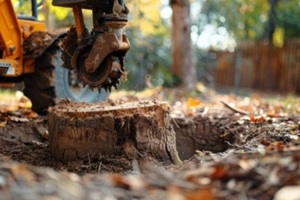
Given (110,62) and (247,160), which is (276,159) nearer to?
(247,160)

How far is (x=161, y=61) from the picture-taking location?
16.4 meters

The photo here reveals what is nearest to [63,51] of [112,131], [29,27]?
[112,131]

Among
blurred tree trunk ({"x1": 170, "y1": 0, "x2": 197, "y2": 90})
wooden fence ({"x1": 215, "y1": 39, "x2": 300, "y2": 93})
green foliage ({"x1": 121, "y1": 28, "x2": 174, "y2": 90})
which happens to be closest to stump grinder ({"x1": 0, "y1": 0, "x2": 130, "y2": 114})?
blurred tree trunk ({"x1": 170, "y1": 0, "x2": 197, "y2": 90})

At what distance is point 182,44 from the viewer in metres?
12.1

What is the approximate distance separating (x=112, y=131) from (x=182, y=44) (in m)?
7.35

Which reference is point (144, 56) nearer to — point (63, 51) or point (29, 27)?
point (29, 27)

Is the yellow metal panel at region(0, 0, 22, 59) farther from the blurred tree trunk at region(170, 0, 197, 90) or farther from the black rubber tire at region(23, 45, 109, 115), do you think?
the blurred tree trunk at region(170, 0, 197, 90)

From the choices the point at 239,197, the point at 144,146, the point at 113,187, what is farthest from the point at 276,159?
the point at 144,146

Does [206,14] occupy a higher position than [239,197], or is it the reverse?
[206,14]

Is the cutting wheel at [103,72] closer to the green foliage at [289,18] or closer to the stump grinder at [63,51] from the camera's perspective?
the stump grinder at [63,51]

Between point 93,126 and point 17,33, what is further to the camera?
point 17,33

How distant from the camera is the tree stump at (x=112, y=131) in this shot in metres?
4.96

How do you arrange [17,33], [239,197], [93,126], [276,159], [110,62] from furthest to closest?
[17,33] < [110,62] < [93,126] < [276,159] < [239,197]

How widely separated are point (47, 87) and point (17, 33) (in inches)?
31.0
